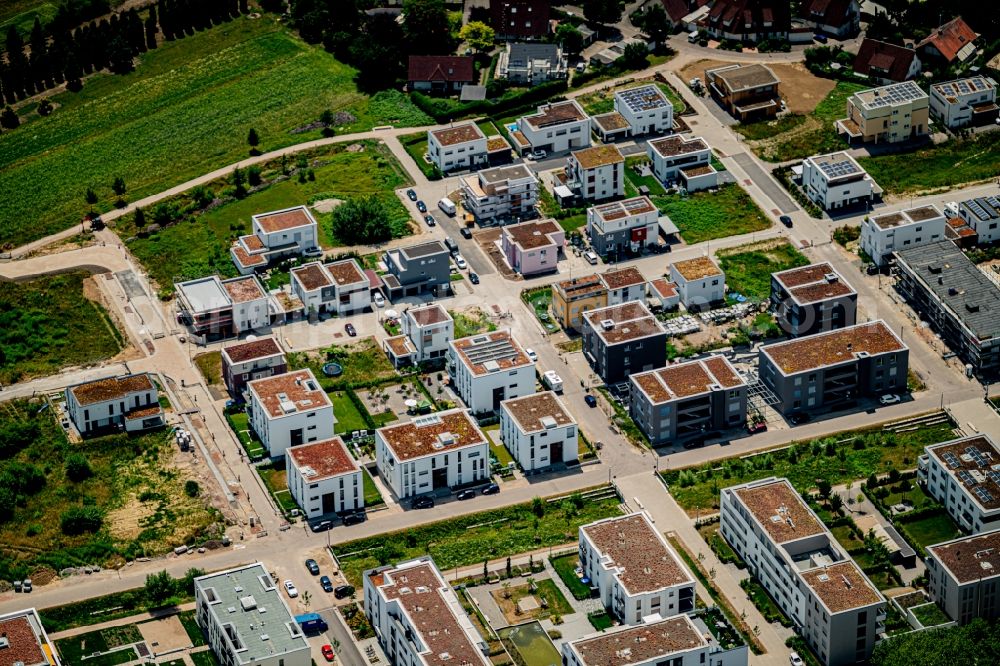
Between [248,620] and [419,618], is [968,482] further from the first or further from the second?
[248,620]

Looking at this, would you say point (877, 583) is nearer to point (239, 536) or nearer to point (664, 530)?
point (664, 530)

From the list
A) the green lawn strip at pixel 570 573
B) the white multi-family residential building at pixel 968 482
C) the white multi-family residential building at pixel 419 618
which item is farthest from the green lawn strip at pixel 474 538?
the white multi-family residential building at pixel 968 482

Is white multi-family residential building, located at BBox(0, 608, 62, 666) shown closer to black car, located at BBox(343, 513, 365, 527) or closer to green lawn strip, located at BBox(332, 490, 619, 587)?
green lawn strip, located at BBox(332, 490, 619, 587)

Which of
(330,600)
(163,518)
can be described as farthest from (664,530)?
(163,518)

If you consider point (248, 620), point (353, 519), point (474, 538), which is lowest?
point (474, 538)

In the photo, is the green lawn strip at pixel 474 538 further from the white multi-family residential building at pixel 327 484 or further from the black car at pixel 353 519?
the white multi-family residential building at pixel 327 484

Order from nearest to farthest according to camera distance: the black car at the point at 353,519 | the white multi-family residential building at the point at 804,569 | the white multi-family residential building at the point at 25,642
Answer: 1. the white multi-family residential building at the point at 25,642
2. the white multi-family residential building at the point at 804,569
3. the black car at the point at 353,519

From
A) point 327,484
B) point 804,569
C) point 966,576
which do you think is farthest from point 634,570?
point 327,484
